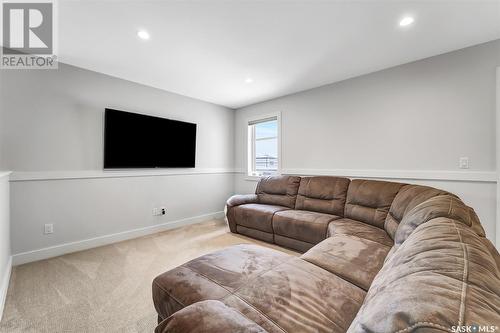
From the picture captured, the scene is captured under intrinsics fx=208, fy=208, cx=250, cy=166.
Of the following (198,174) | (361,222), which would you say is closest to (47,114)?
(198,174)

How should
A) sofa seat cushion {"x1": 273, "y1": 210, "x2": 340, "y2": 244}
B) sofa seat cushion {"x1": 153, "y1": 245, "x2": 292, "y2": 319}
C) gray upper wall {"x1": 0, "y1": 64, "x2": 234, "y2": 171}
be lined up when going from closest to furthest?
sofa seat cushion {"x1": 153, "y1": 245, "x2": 292, "y2": 319}, gray upper wall {"x1": 0, "y1": 64, "x2": 234, "y2": 171}, sofa seat cushion {"x1": 273, "y1": 210, "x2": 340, "y2": 244}

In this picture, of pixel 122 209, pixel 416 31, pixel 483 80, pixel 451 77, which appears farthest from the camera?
pixel 122 209

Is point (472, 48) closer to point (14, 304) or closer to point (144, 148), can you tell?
point (144, 148)

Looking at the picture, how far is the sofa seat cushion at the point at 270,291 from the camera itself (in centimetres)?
92

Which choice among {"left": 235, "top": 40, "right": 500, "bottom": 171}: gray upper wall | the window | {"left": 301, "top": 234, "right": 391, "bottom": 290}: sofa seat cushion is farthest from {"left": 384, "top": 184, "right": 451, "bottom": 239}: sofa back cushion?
the window

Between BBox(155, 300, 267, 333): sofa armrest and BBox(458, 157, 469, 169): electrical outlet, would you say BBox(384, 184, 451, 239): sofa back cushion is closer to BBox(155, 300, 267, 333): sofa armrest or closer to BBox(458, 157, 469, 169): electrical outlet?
BBox(458, 157, 469, 169): electrical outlet

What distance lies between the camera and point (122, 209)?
125 inches

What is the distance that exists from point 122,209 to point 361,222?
338 cm

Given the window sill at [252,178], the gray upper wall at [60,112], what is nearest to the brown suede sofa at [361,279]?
the window sill at [252,178]

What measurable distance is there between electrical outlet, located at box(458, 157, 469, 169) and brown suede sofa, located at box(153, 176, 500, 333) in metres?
0.66

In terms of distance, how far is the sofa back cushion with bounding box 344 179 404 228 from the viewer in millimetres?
2416

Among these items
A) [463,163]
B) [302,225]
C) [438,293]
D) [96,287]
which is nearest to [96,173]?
[96,287]

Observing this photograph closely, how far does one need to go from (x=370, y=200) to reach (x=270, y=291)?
2.03m

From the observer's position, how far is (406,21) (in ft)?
6.30
